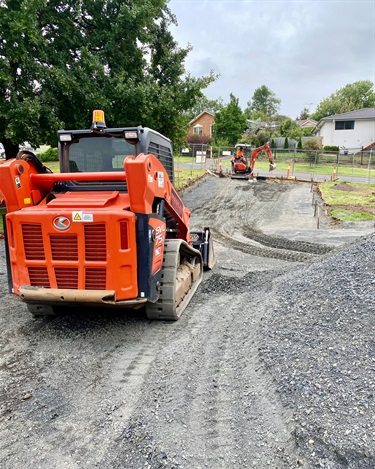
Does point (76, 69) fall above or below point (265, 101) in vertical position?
below

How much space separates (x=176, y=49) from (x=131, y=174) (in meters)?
12.0

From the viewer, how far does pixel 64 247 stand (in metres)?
4.25

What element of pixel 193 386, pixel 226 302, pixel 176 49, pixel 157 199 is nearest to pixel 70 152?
pixel 157 199

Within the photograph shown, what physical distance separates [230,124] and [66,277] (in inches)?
1930

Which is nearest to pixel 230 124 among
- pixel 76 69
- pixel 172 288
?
pixel 76 69

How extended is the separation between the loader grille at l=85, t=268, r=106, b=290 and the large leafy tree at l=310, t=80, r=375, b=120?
262 ft

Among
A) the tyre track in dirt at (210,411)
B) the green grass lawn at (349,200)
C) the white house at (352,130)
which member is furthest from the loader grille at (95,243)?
the white house at (352,130)

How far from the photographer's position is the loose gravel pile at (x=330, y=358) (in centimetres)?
266

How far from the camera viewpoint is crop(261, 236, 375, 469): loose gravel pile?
8.74ft

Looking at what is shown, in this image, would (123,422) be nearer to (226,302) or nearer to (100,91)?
(226,302)

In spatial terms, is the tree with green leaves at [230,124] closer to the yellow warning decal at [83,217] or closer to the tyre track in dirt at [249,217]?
the tyre track in dirt at [249,217]

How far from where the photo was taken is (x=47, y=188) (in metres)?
5.03

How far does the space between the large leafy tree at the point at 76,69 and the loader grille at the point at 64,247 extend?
283 inches

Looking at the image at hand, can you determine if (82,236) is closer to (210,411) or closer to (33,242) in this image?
(33,242)
